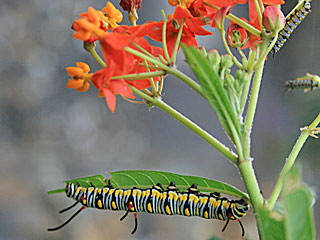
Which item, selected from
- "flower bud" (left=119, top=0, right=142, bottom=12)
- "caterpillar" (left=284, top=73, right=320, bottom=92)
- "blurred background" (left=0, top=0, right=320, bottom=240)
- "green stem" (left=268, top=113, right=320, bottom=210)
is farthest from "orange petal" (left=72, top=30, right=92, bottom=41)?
"blurred background" (left=0, top=0, right=320, bottom=240)

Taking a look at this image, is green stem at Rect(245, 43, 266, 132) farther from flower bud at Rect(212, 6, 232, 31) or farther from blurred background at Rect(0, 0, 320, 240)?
blurred background at Rect(0, 0, 320, 240)

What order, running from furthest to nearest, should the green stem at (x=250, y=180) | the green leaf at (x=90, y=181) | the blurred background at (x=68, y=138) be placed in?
the blurred background at (x=68, y=138), the green leaf at (x=90, y=181), the green stem at (x=250, y=180)

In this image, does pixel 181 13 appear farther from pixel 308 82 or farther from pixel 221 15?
pixel 308 82

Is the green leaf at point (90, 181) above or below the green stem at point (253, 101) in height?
below

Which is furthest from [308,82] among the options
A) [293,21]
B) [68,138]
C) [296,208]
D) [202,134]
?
[68,138]

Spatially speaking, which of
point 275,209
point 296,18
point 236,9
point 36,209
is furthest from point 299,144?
point 236,9

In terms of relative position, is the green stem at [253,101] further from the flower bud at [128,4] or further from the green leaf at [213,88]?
the flower bud at [128,4]

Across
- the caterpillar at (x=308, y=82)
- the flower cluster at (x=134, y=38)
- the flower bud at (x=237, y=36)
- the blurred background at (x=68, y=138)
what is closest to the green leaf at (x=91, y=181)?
the flower cluster at (x=134, y=38)
